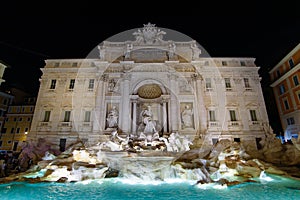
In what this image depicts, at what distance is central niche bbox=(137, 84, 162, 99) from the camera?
20047 mm

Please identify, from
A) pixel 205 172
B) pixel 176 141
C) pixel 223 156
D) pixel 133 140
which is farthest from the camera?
pixel 133 140

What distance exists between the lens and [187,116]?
60.1 feet

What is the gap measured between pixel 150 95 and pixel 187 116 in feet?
16.6

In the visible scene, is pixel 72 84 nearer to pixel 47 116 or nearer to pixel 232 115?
pixel 47 116

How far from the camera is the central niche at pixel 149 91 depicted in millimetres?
20047

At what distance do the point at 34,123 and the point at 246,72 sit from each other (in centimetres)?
2671

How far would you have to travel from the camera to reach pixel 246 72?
69.8 ft

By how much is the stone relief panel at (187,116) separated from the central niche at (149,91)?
3.32 meters

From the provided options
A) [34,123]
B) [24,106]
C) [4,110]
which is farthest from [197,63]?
[4,110]

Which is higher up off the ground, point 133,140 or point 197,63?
point 197,63

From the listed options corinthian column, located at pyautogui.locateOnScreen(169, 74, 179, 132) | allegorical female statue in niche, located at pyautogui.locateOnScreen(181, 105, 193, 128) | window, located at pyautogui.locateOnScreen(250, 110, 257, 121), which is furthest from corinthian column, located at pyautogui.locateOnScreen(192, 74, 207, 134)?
window, located at pyautogui.locateOnScreen(250, 110, 257, 121)

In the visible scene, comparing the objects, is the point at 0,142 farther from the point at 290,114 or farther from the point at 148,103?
the point at 290,114

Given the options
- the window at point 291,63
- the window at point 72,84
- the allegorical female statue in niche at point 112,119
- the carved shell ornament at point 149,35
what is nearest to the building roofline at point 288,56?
the window at point 291,63

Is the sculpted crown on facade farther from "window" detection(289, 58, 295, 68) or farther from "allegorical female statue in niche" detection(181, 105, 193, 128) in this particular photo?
"window" detection(289, 58, 295, 68)
